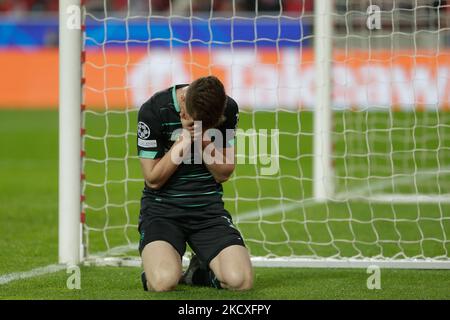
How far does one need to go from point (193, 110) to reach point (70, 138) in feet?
4.79

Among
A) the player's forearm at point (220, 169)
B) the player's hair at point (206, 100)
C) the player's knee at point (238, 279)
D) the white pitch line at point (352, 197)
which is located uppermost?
the player's hair at point (206, 100)

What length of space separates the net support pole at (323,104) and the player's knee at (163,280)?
3.69 m

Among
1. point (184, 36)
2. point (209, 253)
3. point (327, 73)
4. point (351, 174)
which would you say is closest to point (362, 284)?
point (209, 253)

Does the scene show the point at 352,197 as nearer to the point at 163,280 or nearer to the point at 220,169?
the point at 220,169

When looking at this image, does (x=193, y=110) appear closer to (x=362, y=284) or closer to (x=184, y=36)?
(x=362, y=284)

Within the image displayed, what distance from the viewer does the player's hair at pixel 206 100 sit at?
5.57 m

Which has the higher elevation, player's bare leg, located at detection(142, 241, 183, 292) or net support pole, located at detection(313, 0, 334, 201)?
net support pole, located at detection(313, 0, 334, 201)

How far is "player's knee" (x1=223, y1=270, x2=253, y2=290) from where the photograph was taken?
5.76 metres

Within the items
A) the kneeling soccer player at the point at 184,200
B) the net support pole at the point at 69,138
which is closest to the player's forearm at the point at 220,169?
the kneeling soccer player at the point at 184,200

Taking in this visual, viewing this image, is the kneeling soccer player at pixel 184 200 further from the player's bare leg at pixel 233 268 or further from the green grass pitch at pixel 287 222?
the green grass pitch at pixel 287 222

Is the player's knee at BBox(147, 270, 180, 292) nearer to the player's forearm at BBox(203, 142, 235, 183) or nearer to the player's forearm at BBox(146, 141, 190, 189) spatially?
the player's forearm at BBox(146, 141, 190, 189)

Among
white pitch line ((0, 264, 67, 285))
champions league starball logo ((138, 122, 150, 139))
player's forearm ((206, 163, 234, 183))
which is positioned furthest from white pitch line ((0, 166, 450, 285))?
player's forearm ((206, 163, 234, 183))

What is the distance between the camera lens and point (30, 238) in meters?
8.02

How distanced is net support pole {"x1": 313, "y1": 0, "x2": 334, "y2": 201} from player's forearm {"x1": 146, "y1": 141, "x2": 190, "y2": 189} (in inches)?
137
